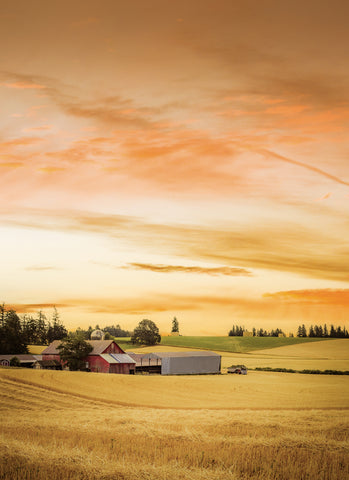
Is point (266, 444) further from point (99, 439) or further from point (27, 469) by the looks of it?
point (27, 469)

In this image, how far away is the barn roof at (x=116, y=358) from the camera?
237ft

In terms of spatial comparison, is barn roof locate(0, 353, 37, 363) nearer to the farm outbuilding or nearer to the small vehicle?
the farm outbuilding

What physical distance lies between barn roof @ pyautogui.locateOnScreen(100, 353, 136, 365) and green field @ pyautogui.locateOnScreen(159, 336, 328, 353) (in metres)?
39.9

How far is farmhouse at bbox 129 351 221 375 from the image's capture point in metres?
72.9

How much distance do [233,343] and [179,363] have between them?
50.6 metres

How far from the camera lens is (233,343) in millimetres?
121312

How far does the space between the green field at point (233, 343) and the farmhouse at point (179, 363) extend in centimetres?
3683

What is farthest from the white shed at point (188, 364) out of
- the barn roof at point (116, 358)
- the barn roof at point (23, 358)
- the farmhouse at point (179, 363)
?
the barn roof at point (23, 358)

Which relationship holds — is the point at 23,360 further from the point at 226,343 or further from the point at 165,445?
the point at 165,445

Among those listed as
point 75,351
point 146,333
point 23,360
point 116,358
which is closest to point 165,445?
point 116,358

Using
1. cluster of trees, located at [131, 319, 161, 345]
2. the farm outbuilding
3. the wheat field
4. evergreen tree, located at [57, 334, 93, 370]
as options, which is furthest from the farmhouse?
cluster of trees, located at [131, 319, 161, 345]

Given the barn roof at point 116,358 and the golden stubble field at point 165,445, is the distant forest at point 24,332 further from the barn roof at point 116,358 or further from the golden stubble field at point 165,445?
the golden stubble field at point 165,445

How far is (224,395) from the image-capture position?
4447 cm

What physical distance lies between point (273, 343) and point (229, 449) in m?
108
